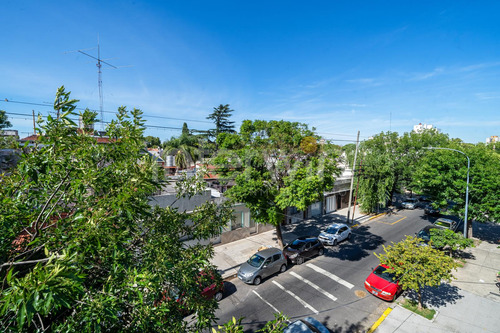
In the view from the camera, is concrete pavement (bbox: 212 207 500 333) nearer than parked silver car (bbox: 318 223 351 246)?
Yes

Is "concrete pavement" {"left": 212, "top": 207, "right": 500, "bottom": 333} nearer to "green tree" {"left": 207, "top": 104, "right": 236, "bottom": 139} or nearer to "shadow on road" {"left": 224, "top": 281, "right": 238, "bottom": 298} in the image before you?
"shadow on road" {"left": 224, "top": 281, "right": 238, "bottom": 298}

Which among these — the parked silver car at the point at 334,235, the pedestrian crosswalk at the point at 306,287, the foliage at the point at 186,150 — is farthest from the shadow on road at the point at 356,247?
the foliage at the point at 186,150

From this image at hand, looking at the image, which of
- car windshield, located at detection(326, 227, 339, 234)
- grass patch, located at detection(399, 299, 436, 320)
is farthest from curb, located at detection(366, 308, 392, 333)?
car windshield, located at detection(326, 227, 339, 234)

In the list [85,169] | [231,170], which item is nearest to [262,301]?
[231,170]

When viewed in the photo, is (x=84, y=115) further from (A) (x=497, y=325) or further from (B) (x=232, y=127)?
(B) (x=232, y=127)

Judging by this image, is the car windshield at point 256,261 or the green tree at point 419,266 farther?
the car windshield at point 256,261

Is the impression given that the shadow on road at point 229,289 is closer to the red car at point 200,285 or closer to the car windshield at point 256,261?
the car windshield at point 256,261
